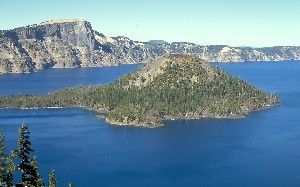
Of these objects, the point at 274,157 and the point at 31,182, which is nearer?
the point at 31,182

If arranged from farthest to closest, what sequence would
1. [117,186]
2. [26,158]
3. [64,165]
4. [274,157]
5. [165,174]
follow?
[274,157]
[64,165]
[165,174]
[117,186]
[26,158]

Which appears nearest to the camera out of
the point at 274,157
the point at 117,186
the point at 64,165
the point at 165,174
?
the point at 117,186

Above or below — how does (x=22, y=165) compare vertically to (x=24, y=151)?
below

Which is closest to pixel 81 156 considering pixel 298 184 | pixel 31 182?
pixel 298 184

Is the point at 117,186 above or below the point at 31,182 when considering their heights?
below

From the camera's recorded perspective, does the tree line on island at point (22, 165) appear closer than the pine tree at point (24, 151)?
No

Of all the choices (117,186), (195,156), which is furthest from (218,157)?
(117,186)

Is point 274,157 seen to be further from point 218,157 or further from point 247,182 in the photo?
point 247,182

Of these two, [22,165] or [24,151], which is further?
[22,165]

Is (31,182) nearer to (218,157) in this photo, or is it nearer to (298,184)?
(298,184)

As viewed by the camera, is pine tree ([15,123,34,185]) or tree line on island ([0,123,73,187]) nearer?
pine tree ([15,123,34,185])
